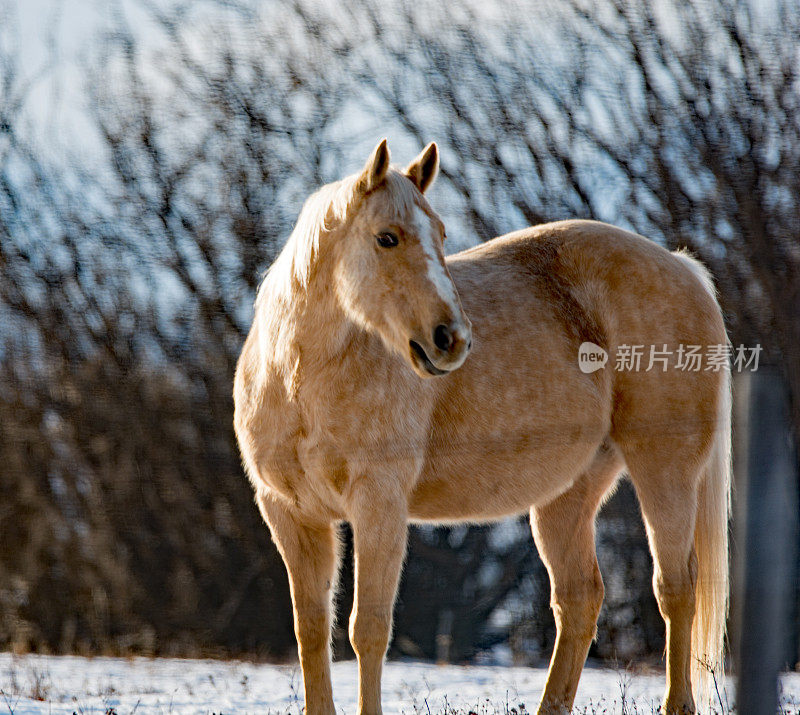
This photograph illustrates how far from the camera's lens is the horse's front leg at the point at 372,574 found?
11.0 ft

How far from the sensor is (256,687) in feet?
17.5

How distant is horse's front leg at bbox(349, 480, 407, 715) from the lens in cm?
337

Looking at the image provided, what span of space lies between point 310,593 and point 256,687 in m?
1.98

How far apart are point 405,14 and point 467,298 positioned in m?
3.98

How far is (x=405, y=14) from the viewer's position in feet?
23.8

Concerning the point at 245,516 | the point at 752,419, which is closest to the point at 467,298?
the point at 752,419

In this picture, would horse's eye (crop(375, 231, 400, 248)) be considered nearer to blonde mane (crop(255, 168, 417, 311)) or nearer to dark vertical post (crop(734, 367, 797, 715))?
blonde mane (crop(255, 168, 417, 311))

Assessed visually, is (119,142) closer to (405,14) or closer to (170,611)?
(405,14)

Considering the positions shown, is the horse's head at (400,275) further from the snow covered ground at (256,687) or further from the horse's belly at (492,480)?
the snow covered ground at (256,687)

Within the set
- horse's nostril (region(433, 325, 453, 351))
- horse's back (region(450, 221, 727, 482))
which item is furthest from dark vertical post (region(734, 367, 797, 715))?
horse's back (region(450, 221, 727, 482))

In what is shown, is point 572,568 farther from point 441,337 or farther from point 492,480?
point 441,337

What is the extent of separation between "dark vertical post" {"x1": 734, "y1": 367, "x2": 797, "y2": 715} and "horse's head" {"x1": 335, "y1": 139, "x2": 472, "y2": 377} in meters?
1.13

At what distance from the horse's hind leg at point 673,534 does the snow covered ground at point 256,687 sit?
416mm

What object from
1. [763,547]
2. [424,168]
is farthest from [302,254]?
[763,547]
